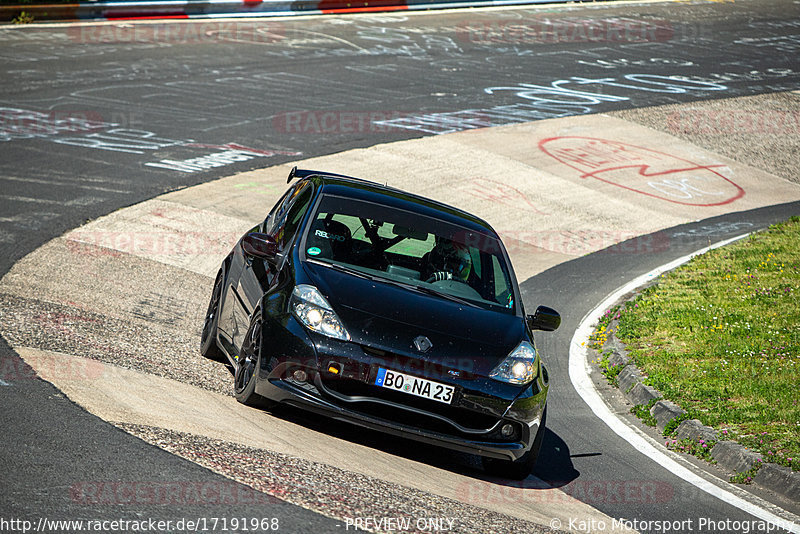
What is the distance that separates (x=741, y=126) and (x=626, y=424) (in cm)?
1641

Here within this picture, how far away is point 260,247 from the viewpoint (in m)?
6.88

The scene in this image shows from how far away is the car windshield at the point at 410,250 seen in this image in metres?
6.82

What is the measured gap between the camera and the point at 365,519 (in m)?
4.84

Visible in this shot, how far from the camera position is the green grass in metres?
7.68

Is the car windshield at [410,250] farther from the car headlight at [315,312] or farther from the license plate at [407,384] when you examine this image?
the license plate at [407,384]

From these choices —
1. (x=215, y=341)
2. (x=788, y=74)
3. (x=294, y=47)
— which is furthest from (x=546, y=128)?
(x=215, y=341)

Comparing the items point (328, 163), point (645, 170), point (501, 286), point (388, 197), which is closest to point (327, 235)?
point (388, 197)

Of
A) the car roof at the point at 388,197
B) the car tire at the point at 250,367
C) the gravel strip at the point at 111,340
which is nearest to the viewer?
the car tire at the point at 250,367

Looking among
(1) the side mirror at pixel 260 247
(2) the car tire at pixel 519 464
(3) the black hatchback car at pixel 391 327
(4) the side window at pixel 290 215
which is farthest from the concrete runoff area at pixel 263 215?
(4) the side window at pixel 290 215

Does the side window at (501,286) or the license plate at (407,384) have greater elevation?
the side window at (501,286)

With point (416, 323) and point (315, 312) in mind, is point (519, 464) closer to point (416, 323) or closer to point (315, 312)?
point (416, 323)

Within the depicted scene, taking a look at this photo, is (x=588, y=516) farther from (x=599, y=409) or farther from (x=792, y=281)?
(x=792, y=281)

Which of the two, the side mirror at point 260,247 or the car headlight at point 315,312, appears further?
the side mirror at point 260,247

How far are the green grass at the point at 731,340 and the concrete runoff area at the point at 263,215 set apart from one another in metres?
1.92
